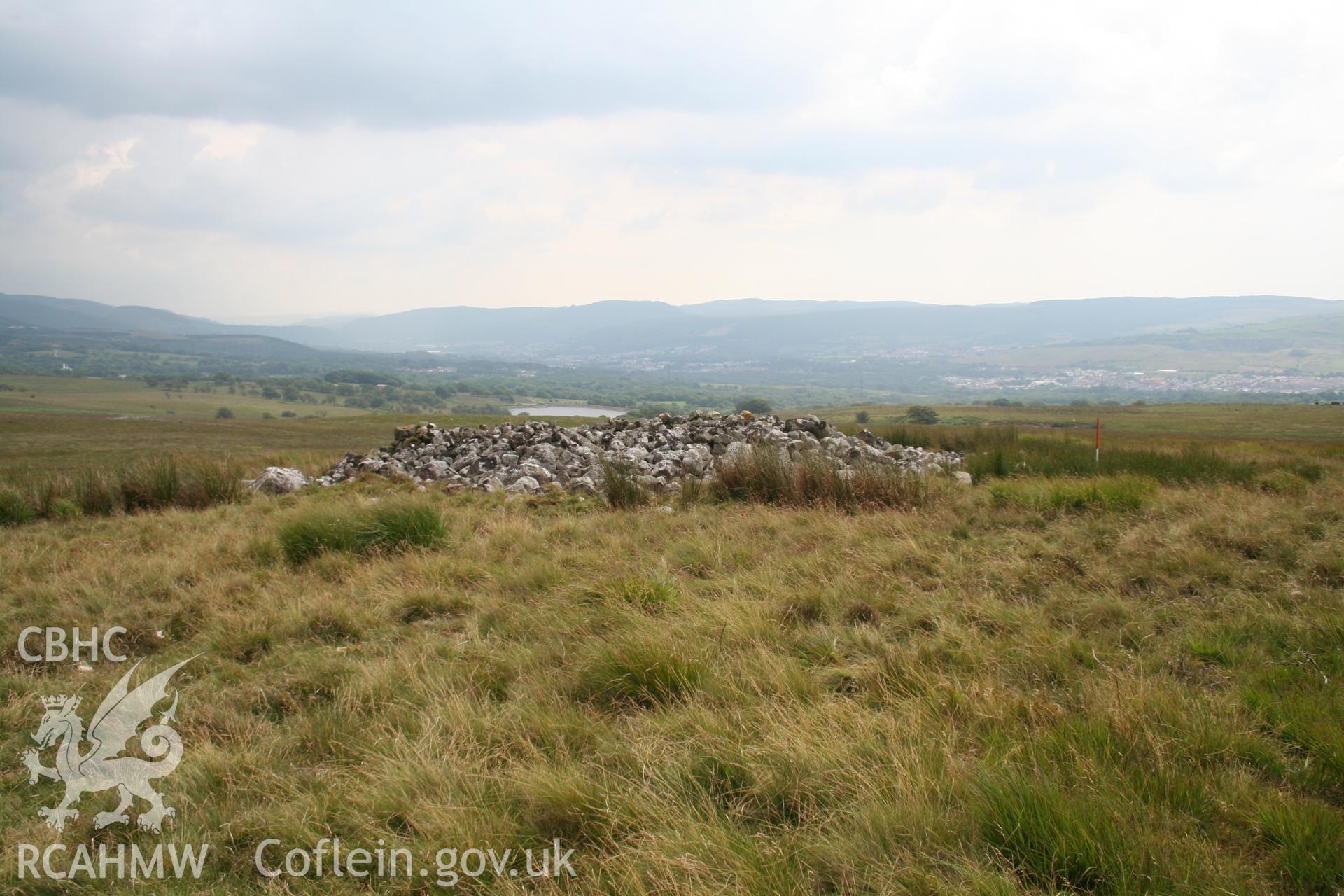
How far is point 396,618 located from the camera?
524 cm

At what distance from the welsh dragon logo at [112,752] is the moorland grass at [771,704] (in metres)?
0.09

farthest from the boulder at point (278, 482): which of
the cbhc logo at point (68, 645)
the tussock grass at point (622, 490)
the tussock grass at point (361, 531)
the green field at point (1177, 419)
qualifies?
the green field at point (1177, 419)

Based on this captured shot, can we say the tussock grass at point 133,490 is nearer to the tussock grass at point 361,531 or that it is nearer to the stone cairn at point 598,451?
the stone cairn at point 598,451

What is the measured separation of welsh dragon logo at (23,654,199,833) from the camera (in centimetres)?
292

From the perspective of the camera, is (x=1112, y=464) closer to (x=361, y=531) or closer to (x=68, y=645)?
(x=361, y=531)

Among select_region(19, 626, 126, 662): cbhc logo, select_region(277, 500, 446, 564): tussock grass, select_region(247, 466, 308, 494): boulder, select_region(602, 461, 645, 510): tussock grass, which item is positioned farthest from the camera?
select_region(247, 466, 308, 494): boulder

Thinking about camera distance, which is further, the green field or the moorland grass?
the green field

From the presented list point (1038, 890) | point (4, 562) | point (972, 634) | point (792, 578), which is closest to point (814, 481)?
point (792, 578)

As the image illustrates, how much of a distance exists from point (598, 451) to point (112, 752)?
10321mm

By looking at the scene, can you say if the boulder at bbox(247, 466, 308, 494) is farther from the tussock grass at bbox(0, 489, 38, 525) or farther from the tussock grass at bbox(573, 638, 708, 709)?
the tussock grass at bbox(573, 638, 708, 709)

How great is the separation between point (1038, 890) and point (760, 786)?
0.98 m

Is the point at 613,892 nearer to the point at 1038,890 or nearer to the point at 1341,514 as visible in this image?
the point at 1038,890

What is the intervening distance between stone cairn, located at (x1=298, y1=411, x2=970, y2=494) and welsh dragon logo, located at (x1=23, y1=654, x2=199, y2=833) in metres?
7.52

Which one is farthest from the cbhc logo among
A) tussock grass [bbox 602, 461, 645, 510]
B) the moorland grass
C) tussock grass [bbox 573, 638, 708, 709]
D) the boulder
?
the boulder
